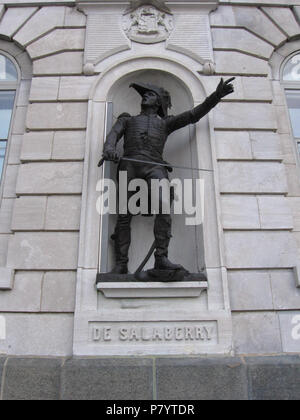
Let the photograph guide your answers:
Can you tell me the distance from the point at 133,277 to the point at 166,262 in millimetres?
563

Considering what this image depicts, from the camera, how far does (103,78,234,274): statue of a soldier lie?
5.44 metres

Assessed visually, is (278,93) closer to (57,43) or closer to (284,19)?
(284,19)

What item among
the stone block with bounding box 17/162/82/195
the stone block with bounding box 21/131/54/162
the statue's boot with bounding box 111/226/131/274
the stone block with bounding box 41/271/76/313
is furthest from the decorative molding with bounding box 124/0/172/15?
the stone block with bounding box 41/271/76/313

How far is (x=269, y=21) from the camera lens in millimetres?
7395

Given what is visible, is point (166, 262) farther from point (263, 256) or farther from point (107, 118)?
point (107, 118)

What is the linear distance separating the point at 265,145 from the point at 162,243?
2.68 metres

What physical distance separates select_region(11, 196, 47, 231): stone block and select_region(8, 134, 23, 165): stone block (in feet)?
3.12

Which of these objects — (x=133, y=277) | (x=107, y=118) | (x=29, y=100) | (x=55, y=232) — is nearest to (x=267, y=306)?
(x=133, y=277)

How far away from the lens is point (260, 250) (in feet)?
18.0

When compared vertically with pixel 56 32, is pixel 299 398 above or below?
below

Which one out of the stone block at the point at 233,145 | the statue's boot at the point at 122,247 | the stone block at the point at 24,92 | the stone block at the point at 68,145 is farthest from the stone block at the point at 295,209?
the stone block at the point at 24,92

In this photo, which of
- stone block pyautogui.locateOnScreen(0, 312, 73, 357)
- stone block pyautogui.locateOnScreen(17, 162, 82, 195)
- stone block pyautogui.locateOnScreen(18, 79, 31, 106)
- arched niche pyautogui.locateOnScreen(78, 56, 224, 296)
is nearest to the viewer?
stone block pyautogui.locateOnScreen(0, 312, 73, 357)

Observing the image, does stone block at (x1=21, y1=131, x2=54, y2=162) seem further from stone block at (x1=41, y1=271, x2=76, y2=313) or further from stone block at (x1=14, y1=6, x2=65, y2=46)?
stone block at (x1=14, y1=6, x2=65, y2=46)

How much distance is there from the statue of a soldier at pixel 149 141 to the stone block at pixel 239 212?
100 centimetres
